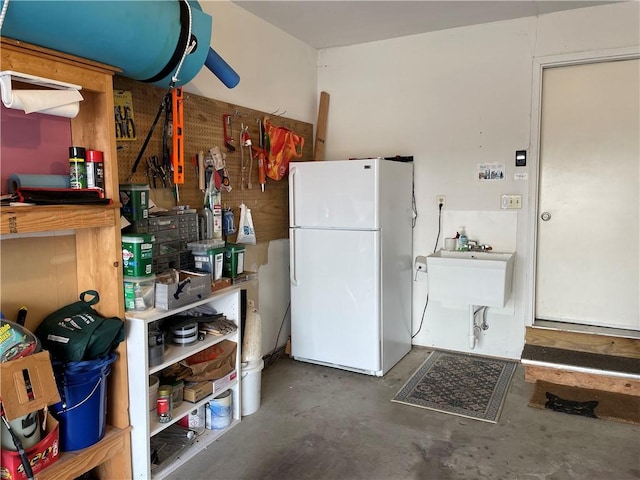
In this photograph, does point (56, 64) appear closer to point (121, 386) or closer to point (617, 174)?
point (121, 386)

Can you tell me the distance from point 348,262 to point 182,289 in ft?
4.53

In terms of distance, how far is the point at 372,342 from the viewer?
3.32m

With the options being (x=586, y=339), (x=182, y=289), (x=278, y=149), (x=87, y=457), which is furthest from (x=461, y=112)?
(x=87, y=457)

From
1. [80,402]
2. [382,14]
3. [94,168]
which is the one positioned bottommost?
[80,402]

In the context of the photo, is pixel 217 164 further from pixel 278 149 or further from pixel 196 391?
pixel 196 391

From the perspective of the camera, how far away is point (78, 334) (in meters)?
1.91

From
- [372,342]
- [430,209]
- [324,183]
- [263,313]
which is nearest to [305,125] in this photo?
[324,183]

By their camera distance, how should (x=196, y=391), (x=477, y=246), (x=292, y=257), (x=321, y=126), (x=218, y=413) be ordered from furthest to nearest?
1. (x=321, y=126)
2. (x=477, y=246)
3. (x=292, y=257)
4. (x=218, y=413)
5. (x=196, y=391)

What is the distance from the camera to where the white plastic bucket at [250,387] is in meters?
2.78

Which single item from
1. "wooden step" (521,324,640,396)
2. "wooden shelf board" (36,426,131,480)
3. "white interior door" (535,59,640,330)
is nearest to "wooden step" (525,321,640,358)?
"wooden step" (521,324,640,396)

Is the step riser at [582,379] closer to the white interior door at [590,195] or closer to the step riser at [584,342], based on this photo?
the step riser at [584,342]

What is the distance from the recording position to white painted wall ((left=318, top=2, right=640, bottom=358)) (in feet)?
11.2

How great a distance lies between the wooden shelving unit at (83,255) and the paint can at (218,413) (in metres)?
0.56

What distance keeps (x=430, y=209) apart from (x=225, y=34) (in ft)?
6.51
